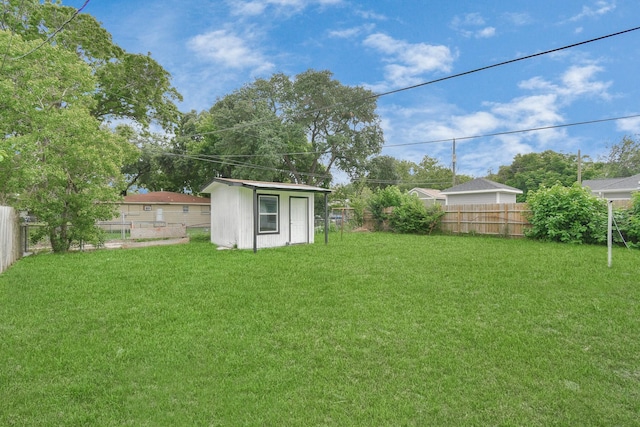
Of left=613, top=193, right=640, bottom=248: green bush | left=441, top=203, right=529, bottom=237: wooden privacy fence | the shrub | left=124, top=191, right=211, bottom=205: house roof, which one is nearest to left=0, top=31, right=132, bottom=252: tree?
the shrub

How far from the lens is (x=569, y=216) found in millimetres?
10031

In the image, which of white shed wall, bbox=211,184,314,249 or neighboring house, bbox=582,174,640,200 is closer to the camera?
white shed wall, bbox=211,184,314,249

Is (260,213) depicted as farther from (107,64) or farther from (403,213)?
(107,64)

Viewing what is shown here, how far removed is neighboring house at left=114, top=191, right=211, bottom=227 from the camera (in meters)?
22.6

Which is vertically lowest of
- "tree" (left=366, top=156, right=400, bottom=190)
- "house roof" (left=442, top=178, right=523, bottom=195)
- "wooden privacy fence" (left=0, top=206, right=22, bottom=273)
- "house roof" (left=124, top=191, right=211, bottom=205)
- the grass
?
the grass

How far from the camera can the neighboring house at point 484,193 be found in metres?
18.4

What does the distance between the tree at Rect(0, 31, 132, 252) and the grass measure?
374 cm

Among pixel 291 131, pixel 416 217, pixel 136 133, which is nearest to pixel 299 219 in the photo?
pixel 416 217

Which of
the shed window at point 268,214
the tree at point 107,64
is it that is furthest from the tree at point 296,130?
the shed window at point 268,214

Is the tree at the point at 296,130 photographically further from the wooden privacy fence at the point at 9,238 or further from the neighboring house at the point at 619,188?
the neighboring house at the point at 619,188

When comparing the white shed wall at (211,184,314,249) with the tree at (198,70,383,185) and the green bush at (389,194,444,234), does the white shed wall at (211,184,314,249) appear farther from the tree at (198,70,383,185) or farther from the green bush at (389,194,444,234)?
the tree at (198,70,383,185)

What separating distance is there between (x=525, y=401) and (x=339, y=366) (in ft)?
4.36

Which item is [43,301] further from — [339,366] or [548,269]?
[548,269]

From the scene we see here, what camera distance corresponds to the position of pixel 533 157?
110ft
